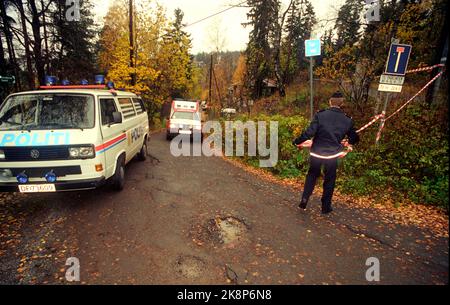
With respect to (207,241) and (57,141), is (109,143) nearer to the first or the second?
(57,141)

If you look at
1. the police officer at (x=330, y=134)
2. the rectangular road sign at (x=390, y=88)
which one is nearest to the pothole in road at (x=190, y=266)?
the police officer at (x=330, y=134)

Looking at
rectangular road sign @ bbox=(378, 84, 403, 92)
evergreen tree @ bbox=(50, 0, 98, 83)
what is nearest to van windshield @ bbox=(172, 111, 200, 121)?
rectangular road sign @ bbox=(378, 84, 403, 92)

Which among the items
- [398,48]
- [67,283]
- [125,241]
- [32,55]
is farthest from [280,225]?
[32,55]

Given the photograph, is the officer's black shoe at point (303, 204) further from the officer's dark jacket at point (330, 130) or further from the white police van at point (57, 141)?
the white police van at point (57, 141)

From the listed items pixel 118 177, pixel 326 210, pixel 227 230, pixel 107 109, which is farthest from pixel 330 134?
pixel 107 109

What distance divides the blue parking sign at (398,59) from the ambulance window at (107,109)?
7129 millimetres

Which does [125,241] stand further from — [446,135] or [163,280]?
[446,135]

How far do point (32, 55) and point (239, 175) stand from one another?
16.8m

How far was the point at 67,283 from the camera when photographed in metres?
2.99

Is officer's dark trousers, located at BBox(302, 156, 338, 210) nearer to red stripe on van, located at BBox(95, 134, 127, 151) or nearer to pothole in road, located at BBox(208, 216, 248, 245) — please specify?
pothole in road, located at BBox(208, 216, 248, 245)

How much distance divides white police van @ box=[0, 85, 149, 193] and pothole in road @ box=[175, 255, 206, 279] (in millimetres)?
2516

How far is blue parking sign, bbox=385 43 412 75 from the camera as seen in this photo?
575 centimetres

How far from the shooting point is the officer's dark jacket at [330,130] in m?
4.45

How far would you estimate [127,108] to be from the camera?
7.21 meters
